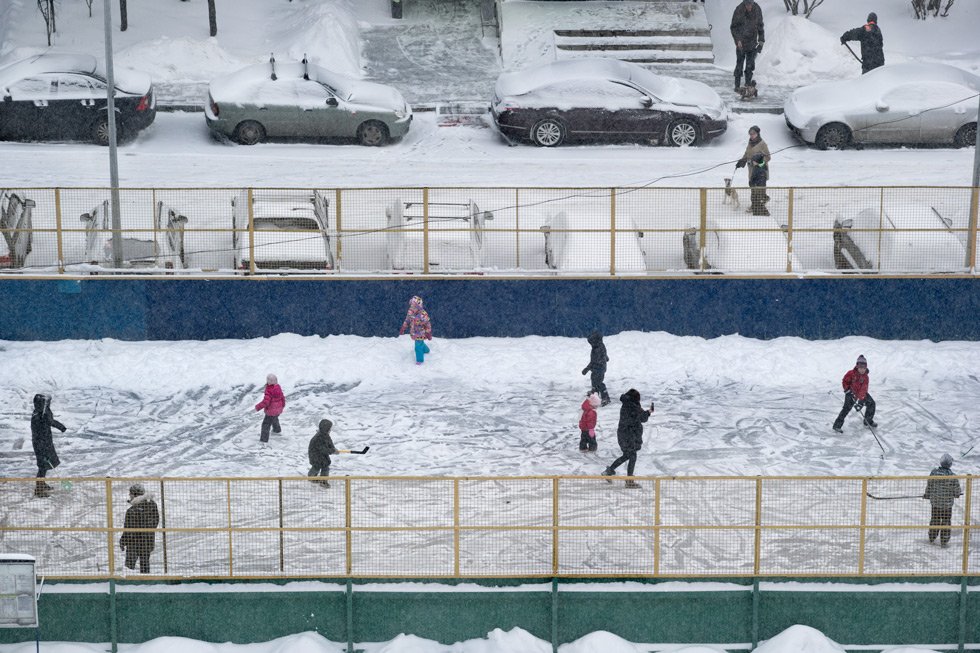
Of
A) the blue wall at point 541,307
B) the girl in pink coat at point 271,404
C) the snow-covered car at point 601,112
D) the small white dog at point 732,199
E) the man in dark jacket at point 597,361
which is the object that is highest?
the snow-covered car at point 601,112

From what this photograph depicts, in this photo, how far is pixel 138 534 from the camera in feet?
55.0

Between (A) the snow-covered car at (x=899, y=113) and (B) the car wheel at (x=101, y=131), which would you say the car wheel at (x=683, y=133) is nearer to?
(A) the snow-covered car at (x=899, y=113)

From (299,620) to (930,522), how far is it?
21.7ft

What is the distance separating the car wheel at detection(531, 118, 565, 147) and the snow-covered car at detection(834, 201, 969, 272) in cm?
616

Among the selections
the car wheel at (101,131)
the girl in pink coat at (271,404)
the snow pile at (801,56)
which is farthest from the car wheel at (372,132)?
the girl in pink coat at (271,404)

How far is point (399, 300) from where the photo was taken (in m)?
24.7

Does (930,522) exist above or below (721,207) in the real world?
below

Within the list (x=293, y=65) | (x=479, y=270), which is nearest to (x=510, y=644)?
(x=479, y=270)

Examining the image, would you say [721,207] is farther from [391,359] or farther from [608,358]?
[391,359]

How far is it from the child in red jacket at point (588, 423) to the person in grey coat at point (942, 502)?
15.0 ft

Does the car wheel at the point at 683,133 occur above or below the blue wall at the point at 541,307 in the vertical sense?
above

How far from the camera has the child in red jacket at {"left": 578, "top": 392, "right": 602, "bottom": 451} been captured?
20.5 m

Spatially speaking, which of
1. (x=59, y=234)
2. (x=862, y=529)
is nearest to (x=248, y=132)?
(x=59, y=234)

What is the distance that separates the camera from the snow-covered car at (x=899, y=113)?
29312mm
